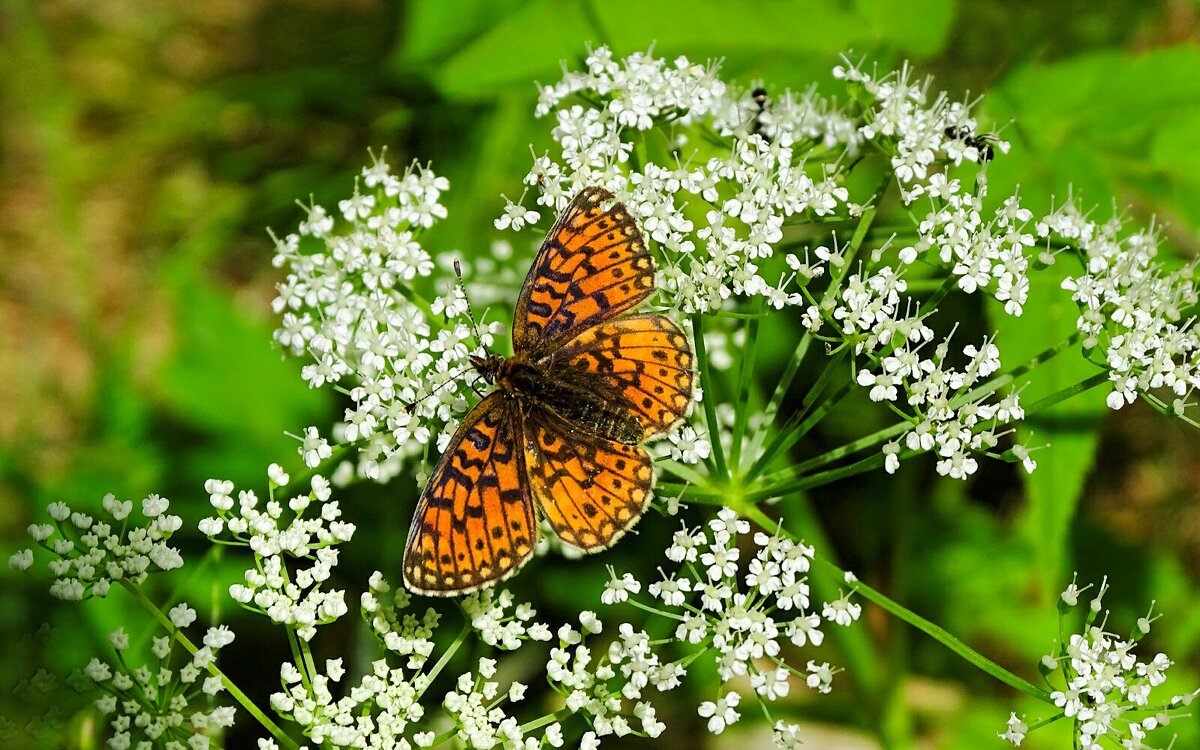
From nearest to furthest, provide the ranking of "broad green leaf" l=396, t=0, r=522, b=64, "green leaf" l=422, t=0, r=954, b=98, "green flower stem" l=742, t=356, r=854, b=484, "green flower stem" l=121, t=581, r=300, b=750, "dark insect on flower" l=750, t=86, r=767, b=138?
"green flower stem" l=121, t=581, r=300, b=750 < "green flower stem" l=742, t=356, r=854, b=484 < "dark insect on flower" l=750, t=86, r=767, b=138 < "green leaf" l=422, t=0, r=954, b=98 < "broad green leaf" l=396, t=0, r=522, b=64

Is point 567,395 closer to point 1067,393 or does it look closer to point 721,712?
point 721,712

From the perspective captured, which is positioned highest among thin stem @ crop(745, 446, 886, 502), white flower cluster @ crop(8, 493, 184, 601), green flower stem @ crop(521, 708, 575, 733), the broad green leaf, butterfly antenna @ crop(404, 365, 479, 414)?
the broad green leaf

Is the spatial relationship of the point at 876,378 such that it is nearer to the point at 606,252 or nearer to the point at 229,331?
the point at 606,252

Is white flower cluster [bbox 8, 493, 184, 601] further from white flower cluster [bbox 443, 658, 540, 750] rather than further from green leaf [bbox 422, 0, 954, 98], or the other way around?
green leaf [bbox 422, 0, 954, 98]

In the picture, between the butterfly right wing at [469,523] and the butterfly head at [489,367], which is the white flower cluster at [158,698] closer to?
the butterfly right wing at [469,523]

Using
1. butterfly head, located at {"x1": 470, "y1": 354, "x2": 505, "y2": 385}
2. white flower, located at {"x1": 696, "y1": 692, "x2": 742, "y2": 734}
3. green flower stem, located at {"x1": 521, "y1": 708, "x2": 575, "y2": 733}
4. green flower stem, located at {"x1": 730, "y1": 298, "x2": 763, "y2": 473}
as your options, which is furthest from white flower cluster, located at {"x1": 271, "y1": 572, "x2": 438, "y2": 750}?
green flower stem, located at {"x1": 730, "y1": 298, "x2": 763, "y2": 473}

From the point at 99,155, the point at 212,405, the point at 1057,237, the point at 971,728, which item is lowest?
the point at 971,728

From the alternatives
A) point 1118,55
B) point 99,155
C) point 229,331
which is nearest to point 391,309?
point 229,331
